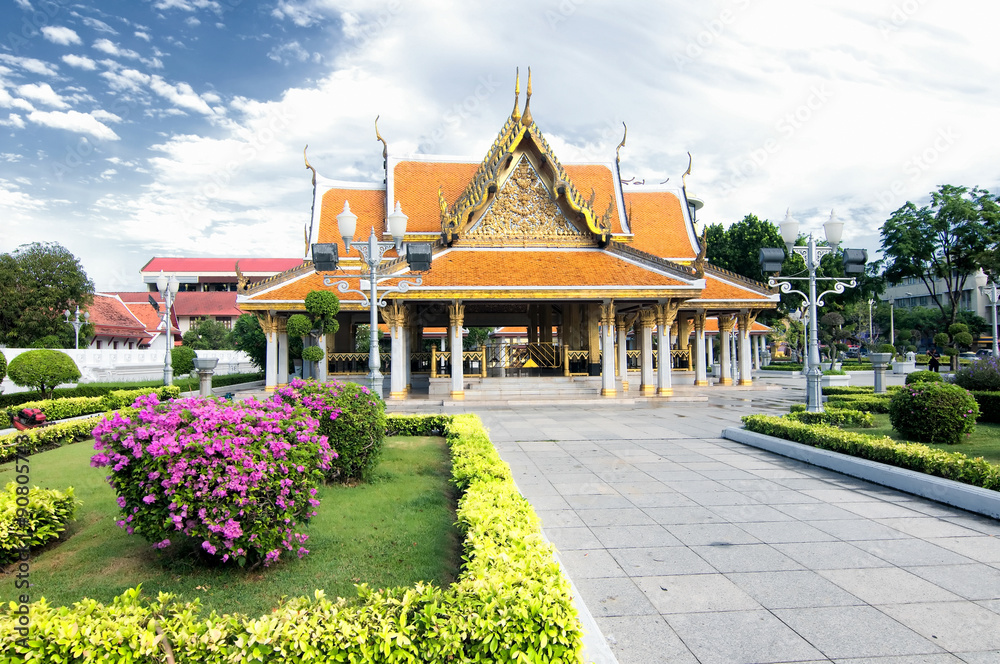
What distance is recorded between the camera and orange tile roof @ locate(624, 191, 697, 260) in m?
23.7

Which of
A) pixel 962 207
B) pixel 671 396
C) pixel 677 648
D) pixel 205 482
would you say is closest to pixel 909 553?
pixel 677 648

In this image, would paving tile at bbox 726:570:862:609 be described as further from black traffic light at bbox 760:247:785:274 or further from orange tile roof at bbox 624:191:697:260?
orange tile roof at bbox 624:191:697:260

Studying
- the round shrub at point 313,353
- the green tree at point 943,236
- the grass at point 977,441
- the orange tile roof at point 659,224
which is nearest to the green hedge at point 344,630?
the grass at point 977,441

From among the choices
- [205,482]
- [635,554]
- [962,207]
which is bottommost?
[635,554]

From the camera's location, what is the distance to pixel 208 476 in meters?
3.56

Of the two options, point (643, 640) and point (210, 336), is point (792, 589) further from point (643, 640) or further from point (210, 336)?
point (210, 336)

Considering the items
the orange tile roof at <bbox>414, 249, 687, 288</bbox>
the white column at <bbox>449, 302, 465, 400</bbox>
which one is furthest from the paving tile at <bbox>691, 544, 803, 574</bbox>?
the white column at <bbox>449, 302, 465, 400</bbox>

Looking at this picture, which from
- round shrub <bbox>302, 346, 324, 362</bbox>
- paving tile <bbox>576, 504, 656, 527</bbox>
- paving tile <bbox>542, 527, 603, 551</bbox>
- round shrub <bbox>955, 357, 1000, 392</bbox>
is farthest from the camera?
round shrub <bbox>302, 346, 324, 362</bbox>

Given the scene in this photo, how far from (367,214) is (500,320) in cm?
713

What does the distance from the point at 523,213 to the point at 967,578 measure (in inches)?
626

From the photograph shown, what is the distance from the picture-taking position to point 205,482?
140 inches

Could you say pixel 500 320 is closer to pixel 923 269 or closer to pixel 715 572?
pixel 715 572

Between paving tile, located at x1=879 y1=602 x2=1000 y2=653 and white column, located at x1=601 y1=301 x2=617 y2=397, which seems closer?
paving tile, located at x1=879 y1=602 x2=1000 y2=653

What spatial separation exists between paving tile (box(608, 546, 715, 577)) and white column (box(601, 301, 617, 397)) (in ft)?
42.0
